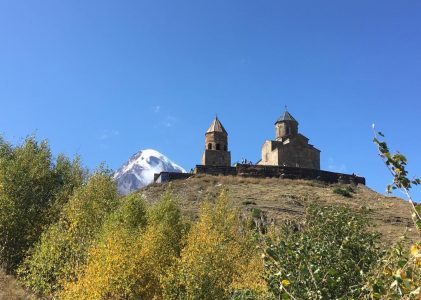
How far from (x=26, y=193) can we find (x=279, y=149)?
137ft

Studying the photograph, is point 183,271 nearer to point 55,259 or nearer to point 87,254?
point 87,254

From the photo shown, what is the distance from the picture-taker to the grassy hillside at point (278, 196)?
42322mm

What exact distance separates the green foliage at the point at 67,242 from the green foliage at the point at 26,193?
167 cm

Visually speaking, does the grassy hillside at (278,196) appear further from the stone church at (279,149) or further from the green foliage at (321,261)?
the green foliage at (321,261)

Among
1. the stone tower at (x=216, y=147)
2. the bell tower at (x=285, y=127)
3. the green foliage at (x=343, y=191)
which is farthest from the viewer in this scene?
the bell tower at (x=285, y=127)

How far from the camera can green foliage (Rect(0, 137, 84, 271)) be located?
29219 mm

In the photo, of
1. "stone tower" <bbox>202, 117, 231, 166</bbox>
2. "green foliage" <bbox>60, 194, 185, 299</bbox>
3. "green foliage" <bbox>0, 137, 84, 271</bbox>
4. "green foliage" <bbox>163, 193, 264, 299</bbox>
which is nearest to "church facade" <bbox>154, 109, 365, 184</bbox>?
"stone tower" <bbox>202, 117, 231, 166</bbox>

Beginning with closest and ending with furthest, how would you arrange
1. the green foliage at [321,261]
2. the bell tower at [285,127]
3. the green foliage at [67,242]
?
the green foliage at [321,261] < the green foliage at [67,242] < the bell tower at [285,127]

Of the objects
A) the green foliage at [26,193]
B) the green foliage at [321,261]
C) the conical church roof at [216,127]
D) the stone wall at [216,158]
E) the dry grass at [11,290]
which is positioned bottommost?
the dry grass at [11,290]

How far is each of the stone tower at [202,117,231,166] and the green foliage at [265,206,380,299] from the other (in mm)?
51591

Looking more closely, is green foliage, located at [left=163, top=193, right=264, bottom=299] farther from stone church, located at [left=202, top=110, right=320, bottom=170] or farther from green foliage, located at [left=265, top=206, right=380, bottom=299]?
stone church, located at [left=202, top=110, right=320, bottom=170]

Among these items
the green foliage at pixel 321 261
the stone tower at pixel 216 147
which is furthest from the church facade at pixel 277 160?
the green foliage at pixel 321 261

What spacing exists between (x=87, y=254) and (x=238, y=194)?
27.0 meters

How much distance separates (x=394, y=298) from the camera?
3.36 metres
